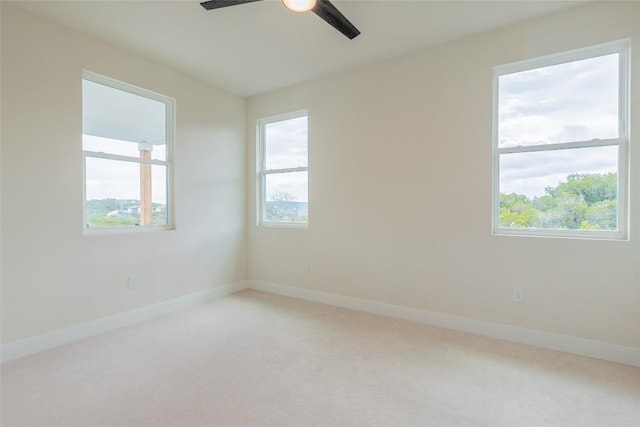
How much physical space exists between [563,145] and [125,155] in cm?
403

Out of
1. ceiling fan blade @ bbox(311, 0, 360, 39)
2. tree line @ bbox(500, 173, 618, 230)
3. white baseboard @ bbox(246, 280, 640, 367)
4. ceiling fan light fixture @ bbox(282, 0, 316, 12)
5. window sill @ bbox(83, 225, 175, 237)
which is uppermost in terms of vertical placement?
ceiling fan blade @ bbox(311, 0, 360, 39)

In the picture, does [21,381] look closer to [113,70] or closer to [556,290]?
[113,70]

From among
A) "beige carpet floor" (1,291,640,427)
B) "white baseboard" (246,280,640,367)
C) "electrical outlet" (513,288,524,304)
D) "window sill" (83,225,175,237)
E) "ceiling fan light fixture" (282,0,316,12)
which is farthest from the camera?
"window sill" (83,225,175,237)

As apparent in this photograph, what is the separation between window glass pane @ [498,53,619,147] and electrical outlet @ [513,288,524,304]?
1.26 metres

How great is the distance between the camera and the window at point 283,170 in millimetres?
4062

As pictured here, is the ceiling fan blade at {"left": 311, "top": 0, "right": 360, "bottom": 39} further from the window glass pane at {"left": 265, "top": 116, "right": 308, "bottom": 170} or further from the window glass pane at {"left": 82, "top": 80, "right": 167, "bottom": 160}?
the window glass pane at {"left": 82, "top": 80, "right": 167, "bottom": 160}

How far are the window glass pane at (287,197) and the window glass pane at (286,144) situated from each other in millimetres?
152

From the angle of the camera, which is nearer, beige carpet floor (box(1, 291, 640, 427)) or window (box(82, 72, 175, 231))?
beige carpet floor (box(1, 291, 640, 427))

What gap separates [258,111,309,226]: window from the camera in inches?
160

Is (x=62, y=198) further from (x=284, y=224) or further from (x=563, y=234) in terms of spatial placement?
(x=563, y=234)

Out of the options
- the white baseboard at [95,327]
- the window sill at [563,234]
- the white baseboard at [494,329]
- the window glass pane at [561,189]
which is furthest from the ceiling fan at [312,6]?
the white baseboard at [95,327]

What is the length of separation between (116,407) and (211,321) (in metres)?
1.38

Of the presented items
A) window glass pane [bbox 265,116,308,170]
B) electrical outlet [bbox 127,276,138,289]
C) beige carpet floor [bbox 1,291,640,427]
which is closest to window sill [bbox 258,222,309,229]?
window glass pane [bbox 265,116,308,170]

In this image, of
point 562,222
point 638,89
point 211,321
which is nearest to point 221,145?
point 211,321
